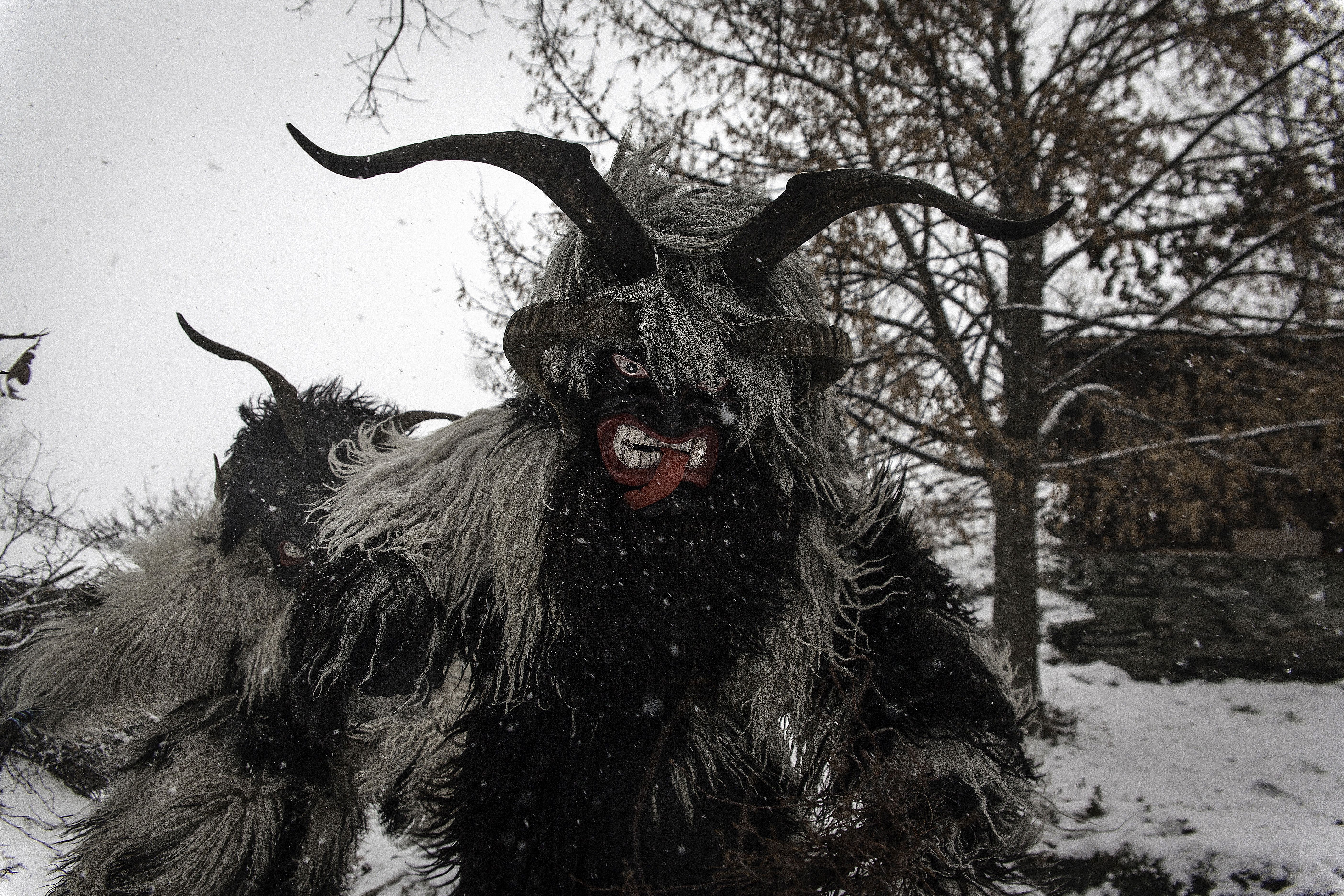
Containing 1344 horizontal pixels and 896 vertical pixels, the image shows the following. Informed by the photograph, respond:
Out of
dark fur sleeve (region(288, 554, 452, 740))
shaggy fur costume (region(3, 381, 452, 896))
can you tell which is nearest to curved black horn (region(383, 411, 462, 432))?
shaggy fur costume (region(3, 381, 452, 896))

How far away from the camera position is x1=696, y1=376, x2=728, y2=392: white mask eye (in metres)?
1.52

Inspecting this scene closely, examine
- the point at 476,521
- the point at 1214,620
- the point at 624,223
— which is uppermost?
the point at 624,223

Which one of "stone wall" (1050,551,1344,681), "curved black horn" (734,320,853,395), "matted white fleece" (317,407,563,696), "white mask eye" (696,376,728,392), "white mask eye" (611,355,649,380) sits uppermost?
"curved black horn" (734,320,853,395)

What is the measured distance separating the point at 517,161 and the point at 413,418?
1392 millimetres

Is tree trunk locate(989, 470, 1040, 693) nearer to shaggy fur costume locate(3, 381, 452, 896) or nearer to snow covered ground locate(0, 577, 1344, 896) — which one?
snow covered ground locate(0, 577, 1344, 896)

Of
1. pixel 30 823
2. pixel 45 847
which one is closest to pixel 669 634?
pixel 45 847

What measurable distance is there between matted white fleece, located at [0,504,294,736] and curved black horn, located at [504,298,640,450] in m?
1.31

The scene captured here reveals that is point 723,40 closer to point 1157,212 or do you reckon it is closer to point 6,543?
point 1157,212

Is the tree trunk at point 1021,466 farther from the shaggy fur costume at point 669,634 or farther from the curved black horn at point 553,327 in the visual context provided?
the curved black horn at point 553,327

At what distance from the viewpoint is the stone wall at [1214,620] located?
6000 mm

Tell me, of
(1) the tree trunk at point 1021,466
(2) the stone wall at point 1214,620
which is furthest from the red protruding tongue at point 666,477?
(2) the stone wall at point 1214,620

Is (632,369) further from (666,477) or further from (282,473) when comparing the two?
(282,473)

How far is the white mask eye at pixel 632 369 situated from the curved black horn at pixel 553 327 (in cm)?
5

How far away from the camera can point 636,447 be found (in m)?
1.58
